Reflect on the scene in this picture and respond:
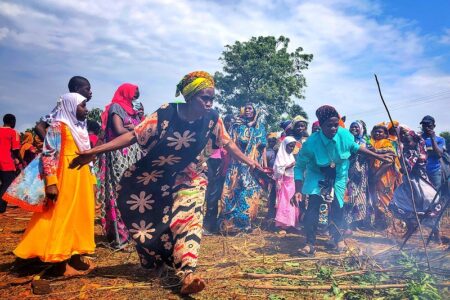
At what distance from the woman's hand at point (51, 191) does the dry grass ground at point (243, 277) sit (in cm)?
83

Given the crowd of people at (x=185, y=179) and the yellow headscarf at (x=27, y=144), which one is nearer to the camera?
the crowd of people at (x=185, y=179)

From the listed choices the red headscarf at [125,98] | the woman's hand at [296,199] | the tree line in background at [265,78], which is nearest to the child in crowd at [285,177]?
the woman's hand at [296,199]

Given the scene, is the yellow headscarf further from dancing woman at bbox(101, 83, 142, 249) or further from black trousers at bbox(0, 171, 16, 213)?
dancing woman at bbox(101, 83, 142, 249)

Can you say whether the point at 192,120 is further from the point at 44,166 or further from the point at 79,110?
the point at 44,166

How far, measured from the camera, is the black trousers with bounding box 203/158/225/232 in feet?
22.7

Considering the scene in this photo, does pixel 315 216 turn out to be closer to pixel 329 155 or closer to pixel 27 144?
pixel 329 155

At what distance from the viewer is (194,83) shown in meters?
3.61

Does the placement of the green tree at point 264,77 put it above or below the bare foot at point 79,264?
above

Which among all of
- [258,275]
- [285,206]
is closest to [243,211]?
[285,206]

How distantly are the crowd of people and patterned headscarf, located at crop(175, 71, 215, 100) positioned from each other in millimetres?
10

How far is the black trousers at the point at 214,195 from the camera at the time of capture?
6.93 metres

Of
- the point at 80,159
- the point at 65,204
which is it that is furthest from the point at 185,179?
the point at 65,204

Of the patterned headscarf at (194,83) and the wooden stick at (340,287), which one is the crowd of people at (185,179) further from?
the wooden stick at (340,287)

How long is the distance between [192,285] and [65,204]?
5.56 feet
